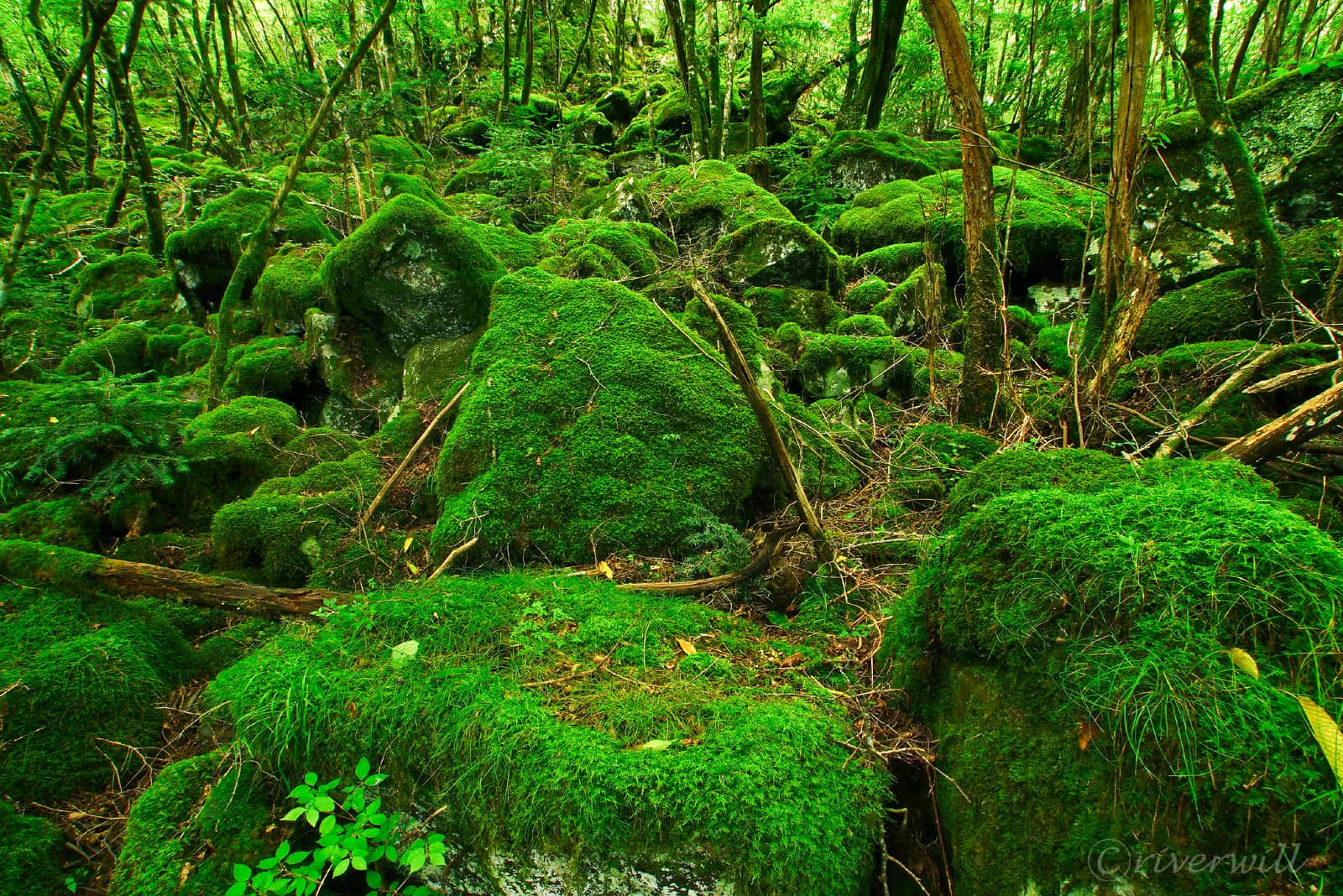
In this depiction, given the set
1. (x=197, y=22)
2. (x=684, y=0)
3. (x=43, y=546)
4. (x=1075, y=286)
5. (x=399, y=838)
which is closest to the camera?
(x=399, y=838)

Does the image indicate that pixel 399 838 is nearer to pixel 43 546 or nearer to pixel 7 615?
pixel 7 615

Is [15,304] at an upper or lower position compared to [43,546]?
upper

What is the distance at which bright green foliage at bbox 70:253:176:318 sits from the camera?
7137mm

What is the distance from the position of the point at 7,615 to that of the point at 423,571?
6.62 feet

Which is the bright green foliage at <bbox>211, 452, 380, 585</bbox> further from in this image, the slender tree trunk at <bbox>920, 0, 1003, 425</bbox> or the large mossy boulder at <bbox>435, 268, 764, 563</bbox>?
the slender tree trunk at <bbox>920, 0, 1003, 425</bbox>

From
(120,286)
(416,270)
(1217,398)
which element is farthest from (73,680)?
(120,286)

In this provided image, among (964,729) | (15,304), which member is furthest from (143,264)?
(964,729)

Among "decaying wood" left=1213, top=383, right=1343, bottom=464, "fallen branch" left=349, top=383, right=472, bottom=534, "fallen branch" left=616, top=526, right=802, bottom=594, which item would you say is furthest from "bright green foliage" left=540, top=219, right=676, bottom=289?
"decaying wood" left=1213, top=383, right=1343, bottom=464

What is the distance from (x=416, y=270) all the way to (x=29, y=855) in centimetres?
433

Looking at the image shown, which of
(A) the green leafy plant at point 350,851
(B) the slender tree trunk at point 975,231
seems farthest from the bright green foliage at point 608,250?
(A) the green leafy plant at point 350,851

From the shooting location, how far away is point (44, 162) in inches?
187

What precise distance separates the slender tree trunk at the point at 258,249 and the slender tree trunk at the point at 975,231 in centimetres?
568

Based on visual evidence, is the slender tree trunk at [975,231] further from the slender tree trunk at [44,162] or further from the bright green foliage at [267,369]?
the slender tree trunk at [44,162]

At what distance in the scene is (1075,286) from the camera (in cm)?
670
